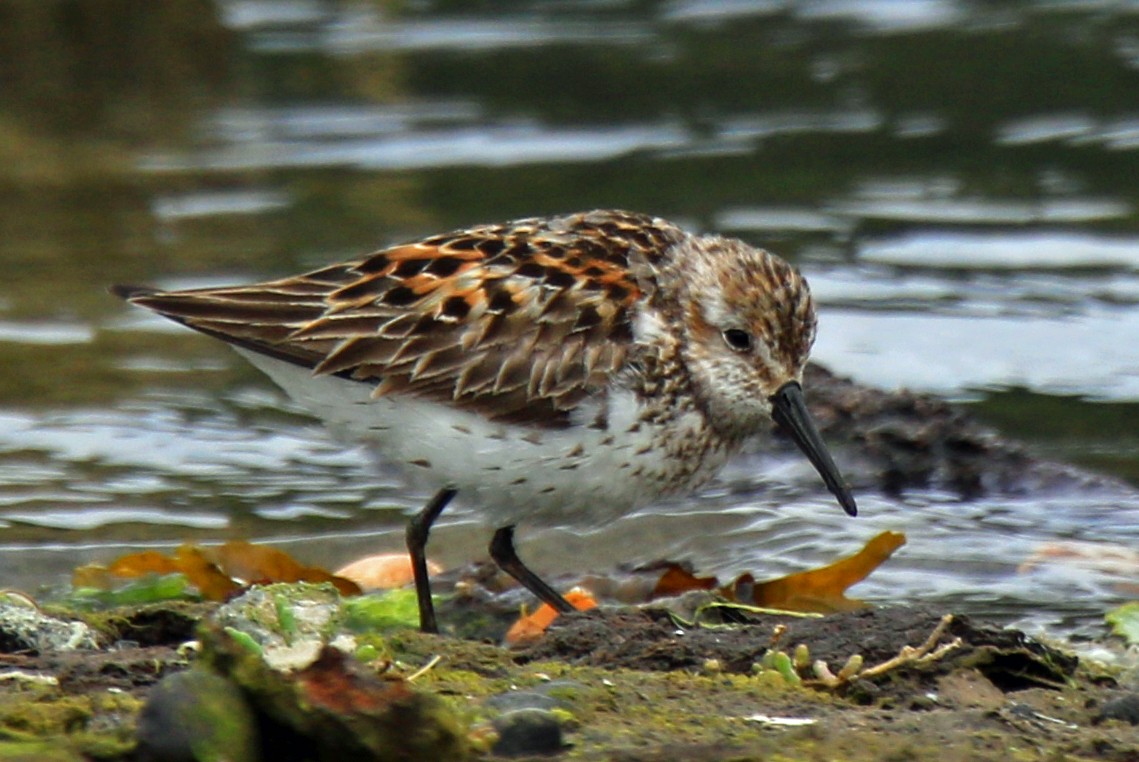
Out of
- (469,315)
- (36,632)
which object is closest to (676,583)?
(469,315)

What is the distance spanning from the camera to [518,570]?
18.7ft

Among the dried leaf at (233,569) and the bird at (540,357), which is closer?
the bird at (540,357)

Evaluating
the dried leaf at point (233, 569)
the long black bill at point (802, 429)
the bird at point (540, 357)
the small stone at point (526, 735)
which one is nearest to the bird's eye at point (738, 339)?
the bird at point (540, 357)

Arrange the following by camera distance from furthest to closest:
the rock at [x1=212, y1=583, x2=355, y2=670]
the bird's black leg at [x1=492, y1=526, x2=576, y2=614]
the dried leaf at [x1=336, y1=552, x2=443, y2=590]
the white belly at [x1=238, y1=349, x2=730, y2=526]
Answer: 1. the dried leaf at [x1=336, y1=552, x2=443, y2=590]
2. the bird's black leg at [x1=492, y1=526, x2=576, y2=614]
3. the white belly at [x1=238, y1=349, x2=730, y2=526]
4. the rock at [x1=212, y1=583, x2=355, y2=670]

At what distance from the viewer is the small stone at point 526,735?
3336 mm

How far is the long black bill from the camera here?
18.8 ft

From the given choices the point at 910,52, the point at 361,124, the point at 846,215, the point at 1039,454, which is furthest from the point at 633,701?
the point at 910,52

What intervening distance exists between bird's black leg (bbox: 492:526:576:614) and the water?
70 centimetres

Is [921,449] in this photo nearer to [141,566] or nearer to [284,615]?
[141,566]

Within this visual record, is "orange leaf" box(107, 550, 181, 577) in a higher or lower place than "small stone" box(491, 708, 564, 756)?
lower

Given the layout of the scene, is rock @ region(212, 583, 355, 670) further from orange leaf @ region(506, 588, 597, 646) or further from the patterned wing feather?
the patterned wing feather

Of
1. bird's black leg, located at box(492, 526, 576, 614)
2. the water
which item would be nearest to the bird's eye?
bird's black leg, located at box(492, 526, 576, 614)

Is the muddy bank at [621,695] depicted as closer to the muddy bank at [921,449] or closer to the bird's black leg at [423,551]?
the bird's black leg at [423,551]

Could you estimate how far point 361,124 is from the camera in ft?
43.4
